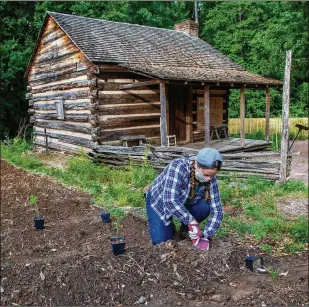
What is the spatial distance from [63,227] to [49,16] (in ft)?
35.9

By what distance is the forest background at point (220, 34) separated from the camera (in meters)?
16.9

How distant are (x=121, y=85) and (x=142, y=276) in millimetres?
9644

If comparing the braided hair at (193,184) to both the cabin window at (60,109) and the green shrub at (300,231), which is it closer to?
the green shrub at (300,231)

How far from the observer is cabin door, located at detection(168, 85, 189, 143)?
14273 mm

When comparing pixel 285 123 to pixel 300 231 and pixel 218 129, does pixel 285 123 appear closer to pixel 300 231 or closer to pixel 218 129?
pixel 300 231

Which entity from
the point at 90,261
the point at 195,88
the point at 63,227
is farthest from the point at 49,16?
the point at 90,261

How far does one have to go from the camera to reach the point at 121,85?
1245cm

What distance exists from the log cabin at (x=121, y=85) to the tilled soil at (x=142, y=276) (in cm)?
680

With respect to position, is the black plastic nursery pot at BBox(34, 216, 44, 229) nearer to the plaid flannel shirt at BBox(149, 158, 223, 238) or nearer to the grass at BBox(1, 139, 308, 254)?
the grass at BBox(1, 139, 308, 254)

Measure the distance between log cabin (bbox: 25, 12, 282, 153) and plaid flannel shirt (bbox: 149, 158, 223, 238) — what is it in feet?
23.3

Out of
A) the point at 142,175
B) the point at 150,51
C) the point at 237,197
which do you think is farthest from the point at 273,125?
the point at 237,197

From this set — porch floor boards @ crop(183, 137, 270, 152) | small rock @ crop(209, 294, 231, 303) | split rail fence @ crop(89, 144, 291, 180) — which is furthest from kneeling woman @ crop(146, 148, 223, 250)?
porch floor boards @ crop(183, 137, 270, 152)

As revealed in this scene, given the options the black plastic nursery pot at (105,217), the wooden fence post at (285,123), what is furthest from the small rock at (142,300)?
the wooden fence post at (285,123)

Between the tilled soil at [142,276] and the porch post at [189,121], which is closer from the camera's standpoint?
the tilled soil at [142,276]
